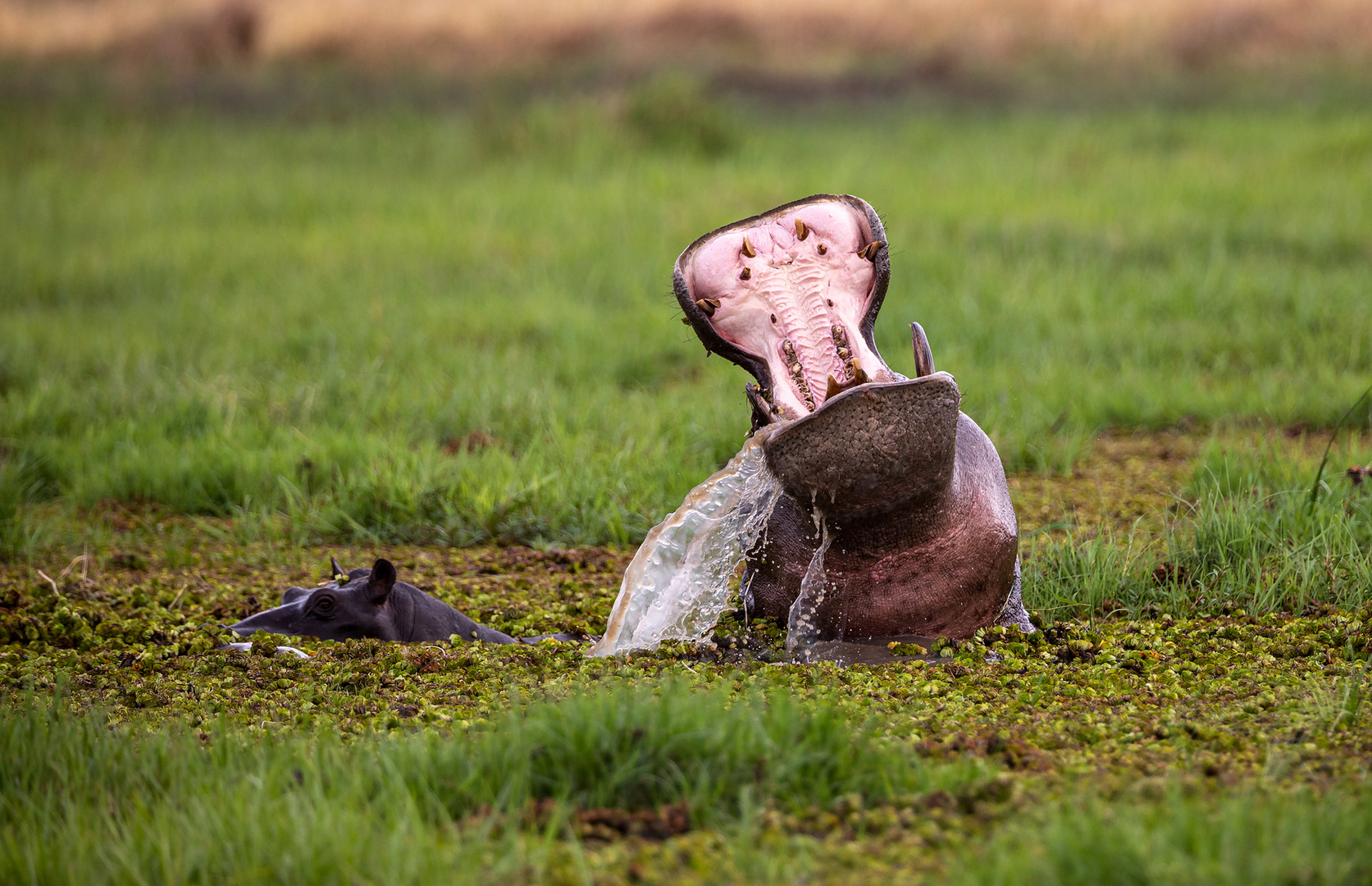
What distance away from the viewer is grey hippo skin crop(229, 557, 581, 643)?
3.70m

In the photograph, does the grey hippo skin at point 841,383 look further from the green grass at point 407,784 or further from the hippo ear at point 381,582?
the hippo ear at point 381,582

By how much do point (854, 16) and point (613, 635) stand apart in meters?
16.5

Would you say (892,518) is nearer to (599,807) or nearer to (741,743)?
(741,743)

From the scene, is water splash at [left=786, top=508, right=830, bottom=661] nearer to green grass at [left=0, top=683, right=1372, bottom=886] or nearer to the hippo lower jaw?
the hippo lower jaw

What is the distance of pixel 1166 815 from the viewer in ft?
6.95

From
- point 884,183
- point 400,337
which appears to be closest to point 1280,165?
point 884,183

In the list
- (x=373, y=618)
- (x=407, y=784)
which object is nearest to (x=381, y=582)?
(x=373, y=618)

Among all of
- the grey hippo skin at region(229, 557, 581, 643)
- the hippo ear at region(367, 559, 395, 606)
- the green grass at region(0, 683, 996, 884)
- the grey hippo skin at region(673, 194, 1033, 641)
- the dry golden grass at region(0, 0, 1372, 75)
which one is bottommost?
the grey hippo skin at region(229, 557, 581, 643)

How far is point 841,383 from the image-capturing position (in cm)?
292

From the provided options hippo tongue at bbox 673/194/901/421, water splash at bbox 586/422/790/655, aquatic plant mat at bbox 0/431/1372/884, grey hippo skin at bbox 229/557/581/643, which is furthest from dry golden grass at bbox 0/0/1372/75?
water splash at bbox 586/422/790/655

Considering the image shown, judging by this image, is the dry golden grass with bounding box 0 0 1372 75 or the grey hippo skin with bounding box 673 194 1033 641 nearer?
the grey hippo skin with bounding box 673 194 1033 641

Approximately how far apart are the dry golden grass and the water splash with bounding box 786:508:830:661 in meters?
14.9

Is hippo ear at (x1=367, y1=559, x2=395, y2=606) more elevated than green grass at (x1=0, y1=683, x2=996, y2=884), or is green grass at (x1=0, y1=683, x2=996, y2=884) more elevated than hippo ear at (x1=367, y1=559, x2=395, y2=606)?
green grass at (x1=0, y1=683, x2=996, y2=884)

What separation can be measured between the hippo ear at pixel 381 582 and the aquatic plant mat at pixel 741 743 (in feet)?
0.73
